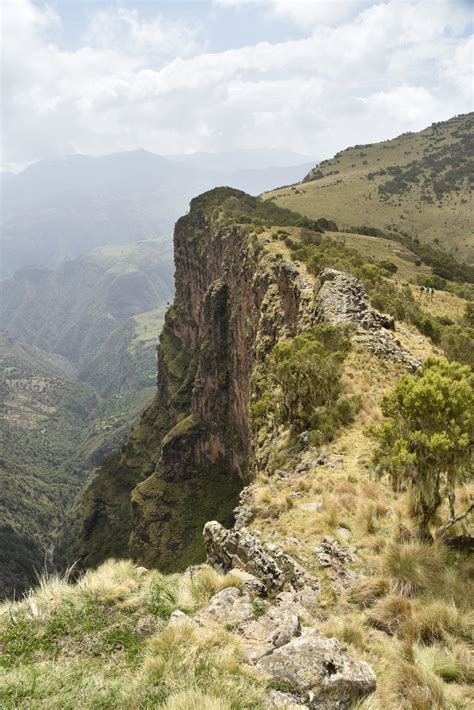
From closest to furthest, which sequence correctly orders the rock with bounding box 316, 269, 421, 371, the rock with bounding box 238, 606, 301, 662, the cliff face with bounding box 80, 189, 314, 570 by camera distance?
1. the rock with bounding box 238, 606, 301, 662
2. the rock with bounding box 316, 269, 421, 371
3. the cliff face with bounding box 80, 189, 314, 570

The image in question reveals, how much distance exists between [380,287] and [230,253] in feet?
99.9

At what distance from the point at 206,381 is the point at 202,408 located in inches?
202

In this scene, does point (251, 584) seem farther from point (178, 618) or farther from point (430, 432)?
point (430, 432)

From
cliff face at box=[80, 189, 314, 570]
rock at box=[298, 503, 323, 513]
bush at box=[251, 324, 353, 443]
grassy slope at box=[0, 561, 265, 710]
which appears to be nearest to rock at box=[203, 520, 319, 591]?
grassy slope at box=[0, 561, 265, 710]

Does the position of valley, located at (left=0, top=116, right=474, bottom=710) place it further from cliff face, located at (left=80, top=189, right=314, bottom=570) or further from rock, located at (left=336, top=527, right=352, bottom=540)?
cliff face, located at (left=80, top=189, right=314, bottom=570)

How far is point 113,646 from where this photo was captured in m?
7.68

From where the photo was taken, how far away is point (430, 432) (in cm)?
1004

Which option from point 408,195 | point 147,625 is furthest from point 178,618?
point 408,195

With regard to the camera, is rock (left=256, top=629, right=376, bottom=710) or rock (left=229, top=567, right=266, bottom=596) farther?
rock (left=229, top=567, right=266, bottom=596)

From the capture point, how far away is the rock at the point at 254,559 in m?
10.2

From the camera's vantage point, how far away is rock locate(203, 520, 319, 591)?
10227 mm

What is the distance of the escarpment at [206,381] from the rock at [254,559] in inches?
571

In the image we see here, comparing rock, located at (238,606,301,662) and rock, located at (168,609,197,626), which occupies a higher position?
rock, located at (168,609,197,626)

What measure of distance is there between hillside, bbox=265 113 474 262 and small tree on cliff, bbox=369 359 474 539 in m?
99.3
